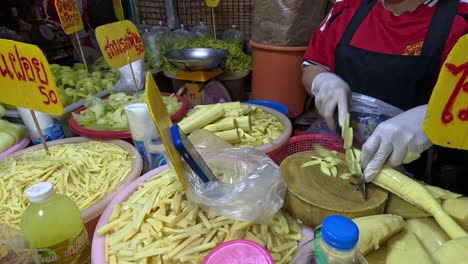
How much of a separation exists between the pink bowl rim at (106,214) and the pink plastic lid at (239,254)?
30cm

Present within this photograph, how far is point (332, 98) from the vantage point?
1.23 m

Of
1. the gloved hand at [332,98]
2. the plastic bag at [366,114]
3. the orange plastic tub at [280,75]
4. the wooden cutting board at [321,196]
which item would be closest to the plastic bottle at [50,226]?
the wooden cutting board at [321,196]

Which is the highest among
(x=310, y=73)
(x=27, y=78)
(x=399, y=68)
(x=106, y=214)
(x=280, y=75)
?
(x=27, y=78)

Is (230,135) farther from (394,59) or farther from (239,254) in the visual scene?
(394,59)

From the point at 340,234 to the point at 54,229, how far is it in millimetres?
656

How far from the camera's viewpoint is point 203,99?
7.12ft

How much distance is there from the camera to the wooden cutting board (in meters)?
0.79

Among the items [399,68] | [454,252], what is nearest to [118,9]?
[399,68]

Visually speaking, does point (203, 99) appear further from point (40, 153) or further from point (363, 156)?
point (363, 156)

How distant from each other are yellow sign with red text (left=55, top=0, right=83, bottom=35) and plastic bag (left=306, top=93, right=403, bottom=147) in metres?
1.61

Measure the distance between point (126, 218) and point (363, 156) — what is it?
722mm

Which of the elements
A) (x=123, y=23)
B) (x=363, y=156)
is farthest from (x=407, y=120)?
(x=123, y=23)

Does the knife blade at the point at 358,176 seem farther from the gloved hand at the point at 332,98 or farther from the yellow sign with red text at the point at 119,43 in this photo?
the yellow sign with red text at the point at 119,43

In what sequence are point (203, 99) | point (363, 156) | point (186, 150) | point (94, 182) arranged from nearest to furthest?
point (186, 150)
point (363, 156)
point (94, 182)
point (203, 99)
